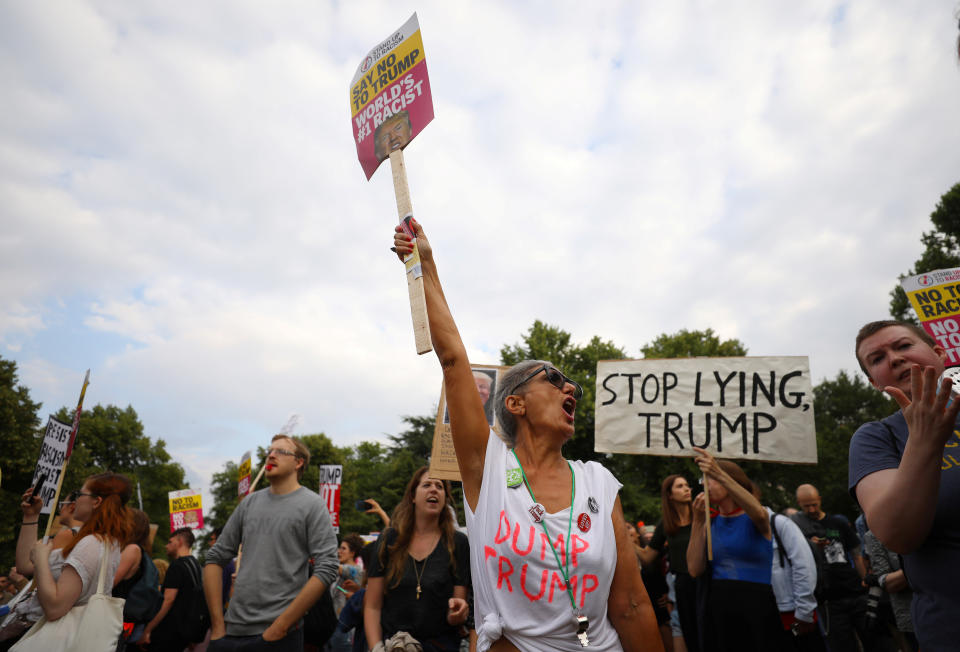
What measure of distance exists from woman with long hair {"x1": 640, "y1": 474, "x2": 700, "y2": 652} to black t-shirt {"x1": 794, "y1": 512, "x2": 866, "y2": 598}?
1891 mm

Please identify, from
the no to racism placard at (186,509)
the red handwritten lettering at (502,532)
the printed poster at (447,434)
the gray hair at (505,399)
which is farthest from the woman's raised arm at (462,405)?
the no to racism placard at (186,509)

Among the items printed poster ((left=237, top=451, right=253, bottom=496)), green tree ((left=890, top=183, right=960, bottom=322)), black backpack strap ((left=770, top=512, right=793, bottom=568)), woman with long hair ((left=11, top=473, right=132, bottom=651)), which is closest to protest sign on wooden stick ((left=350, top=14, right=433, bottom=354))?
woman with long hair ((left=11, top=473, right=132, bottom=651))

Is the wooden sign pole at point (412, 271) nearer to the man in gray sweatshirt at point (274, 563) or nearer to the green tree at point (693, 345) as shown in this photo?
the man in gray sweatshirt at point (274, 563)

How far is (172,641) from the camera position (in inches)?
233

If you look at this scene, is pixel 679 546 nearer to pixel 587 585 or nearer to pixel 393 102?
pixel 587 585

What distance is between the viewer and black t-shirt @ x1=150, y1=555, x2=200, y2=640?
591 cm

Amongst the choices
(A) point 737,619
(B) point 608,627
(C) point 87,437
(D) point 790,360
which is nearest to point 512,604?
(B) point 608,627

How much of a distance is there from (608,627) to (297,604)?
2.37m

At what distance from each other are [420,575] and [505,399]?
1802mm

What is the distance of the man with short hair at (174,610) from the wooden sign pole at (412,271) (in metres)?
5.04

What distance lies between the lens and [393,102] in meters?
3.47

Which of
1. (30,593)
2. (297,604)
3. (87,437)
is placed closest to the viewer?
(297,604)

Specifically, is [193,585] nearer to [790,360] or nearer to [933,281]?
[790,360]

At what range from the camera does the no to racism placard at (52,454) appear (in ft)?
17.5
